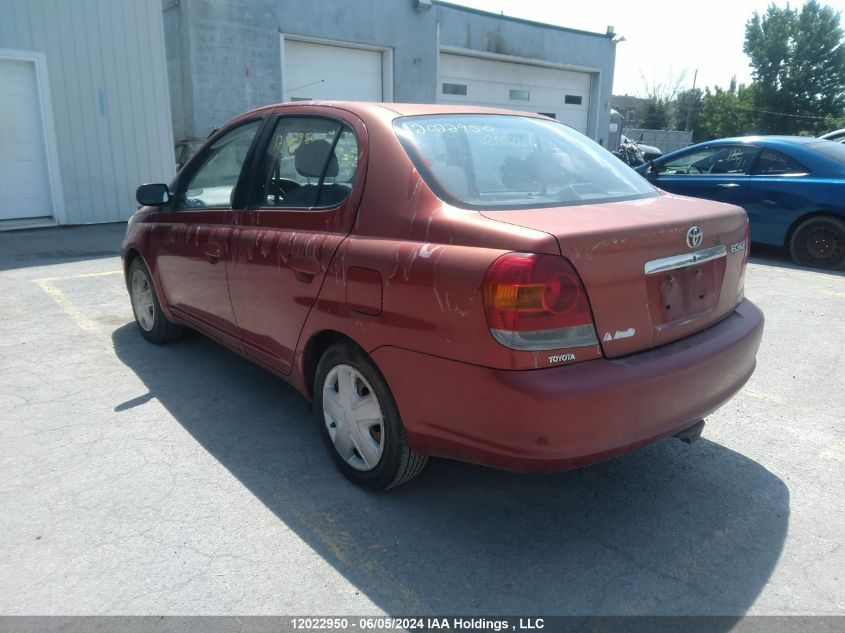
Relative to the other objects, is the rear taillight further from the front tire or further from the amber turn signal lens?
the front tire

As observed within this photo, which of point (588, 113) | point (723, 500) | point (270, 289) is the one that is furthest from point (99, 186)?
point (588, 113)

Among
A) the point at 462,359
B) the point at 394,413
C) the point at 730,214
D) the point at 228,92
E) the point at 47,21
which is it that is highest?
the point at 47,21

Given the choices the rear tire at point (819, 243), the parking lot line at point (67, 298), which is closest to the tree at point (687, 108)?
the rear tire at point (819, 243)

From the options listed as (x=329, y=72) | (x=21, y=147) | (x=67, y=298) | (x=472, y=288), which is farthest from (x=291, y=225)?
(x=329, y=72)

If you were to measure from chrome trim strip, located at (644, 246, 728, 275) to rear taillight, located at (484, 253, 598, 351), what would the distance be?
396mm

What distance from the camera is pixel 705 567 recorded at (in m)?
2.57

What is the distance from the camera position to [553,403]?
7.51 ft

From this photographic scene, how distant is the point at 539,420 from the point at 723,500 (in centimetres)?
128

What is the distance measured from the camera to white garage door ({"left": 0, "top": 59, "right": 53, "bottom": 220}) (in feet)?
32.0

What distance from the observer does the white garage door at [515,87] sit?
640 inches


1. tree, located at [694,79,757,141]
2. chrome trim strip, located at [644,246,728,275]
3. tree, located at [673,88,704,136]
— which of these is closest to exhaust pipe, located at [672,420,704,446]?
chrome trim strip, located at [644,246,728,275]

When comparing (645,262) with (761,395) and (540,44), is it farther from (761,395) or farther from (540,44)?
(540,44)

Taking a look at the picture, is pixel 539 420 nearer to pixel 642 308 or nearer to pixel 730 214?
pixel 642 308

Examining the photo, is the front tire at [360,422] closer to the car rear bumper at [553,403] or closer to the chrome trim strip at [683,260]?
the car rear bumper at [553,403]
